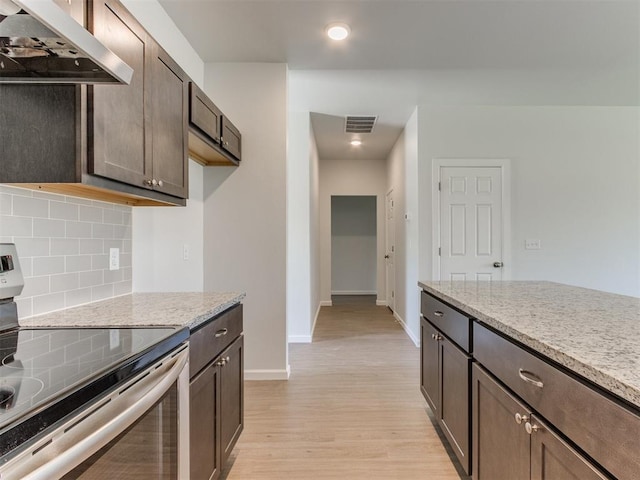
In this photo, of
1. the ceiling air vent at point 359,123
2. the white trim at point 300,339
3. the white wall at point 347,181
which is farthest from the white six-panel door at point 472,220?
the white wall at point 347,181

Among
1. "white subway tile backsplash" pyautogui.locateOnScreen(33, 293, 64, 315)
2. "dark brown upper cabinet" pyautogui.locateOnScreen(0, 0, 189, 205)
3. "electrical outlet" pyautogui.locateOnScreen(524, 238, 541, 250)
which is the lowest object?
"white subway tile backsplash" pyautogui.locateOnScreen(33, 293, 64, 315)

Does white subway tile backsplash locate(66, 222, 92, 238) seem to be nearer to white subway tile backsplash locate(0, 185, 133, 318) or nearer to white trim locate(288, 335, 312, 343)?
white subway tile backsplash locate(0, 185, 133, 318)

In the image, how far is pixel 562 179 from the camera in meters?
4.07

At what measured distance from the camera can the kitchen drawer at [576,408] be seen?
73 cm

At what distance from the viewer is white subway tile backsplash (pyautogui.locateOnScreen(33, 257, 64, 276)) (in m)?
1.39

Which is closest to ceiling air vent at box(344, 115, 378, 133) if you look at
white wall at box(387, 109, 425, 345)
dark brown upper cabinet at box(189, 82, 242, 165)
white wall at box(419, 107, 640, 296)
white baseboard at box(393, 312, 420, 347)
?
white wall at box(387, 109, 425, 345)

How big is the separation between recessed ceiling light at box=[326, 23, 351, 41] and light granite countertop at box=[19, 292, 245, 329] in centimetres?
198

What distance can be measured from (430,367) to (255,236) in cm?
169

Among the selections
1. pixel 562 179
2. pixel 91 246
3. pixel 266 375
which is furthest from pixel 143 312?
pixel 562 179

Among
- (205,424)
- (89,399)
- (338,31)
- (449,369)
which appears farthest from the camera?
(338,31)

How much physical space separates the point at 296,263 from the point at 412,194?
1.64 m

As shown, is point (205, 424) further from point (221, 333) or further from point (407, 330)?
point (407, 330)

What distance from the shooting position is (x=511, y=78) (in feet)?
11.0

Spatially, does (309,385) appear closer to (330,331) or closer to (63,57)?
(330,331)
